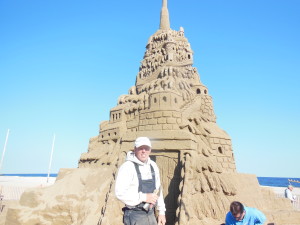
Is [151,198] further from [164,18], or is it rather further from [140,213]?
A: [164,18]

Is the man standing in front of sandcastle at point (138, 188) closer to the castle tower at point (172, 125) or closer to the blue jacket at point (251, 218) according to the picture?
the blue jacket at point (251, 218)

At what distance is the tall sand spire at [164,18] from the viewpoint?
21.9 m

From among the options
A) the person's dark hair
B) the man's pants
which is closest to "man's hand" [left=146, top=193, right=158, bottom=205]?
the man's pants

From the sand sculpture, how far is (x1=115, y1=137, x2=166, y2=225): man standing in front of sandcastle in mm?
6265

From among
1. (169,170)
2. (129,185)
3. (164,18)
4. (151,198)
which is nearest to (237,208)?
(151,198)

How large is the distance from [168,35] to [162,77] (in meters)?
5.21

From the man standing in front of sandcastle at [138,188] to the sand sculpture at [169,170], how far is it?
6265 millimetres

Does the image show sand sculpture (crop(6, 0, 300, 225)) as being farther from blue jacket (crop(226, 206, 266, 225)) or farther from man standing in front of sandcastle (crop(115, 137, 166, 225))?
man standing in front of sandcastle (crop(115, 137, 166, 225))

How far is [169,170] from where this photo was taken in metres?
10.9

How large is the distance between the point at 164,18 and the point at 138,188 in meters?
22.0

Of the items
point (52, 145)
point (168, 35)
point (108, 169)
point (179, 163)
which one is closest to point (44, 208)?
point (108, 169)

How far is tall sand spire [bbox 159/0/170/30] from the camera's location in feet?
71.9

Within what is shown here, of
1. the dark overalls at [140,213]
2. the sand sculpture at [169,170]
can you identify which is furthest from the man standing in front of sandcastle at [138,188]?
the sand sculpture at [169,170]

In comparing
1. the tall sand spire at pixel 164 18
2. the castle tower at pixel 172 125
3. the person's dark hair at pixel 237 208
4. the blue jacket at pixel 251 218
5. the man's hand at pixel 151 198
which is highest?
the tall sand spire at pixel 164 18
